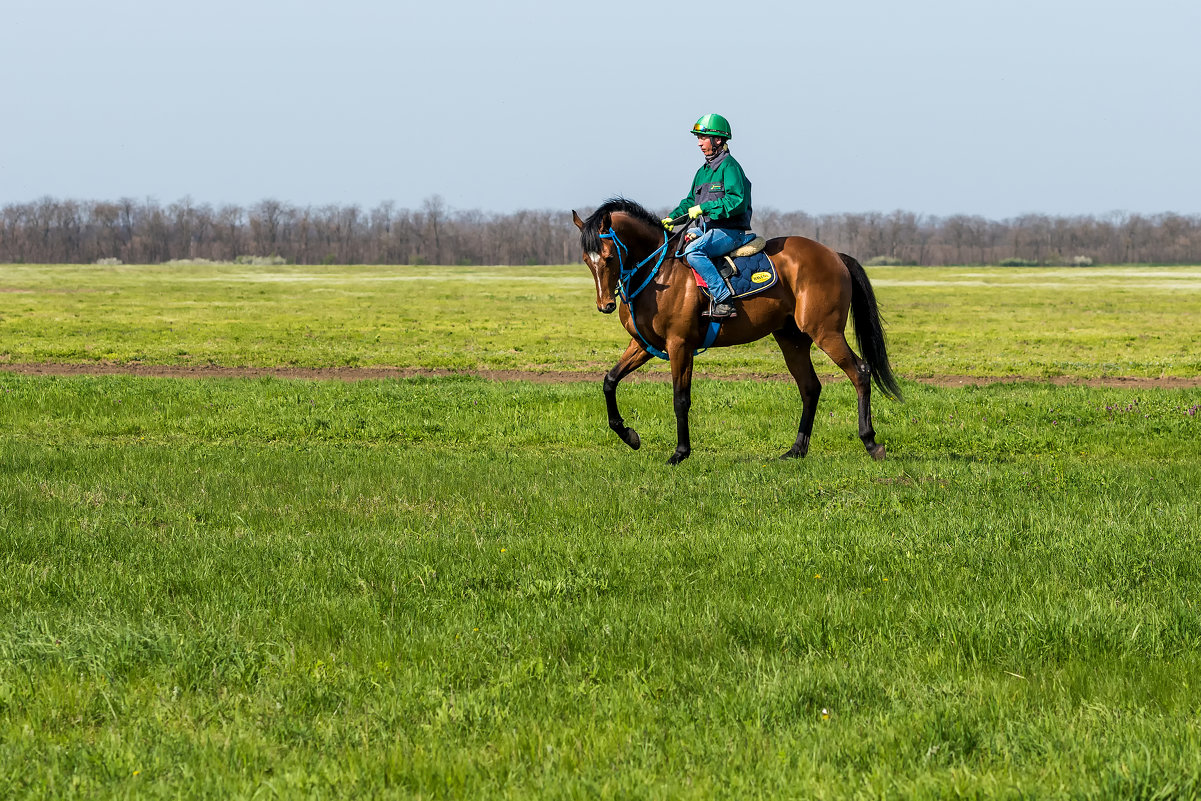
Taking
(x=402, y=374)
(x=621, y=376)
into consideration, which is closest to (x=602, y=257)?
(x=621, y=376)

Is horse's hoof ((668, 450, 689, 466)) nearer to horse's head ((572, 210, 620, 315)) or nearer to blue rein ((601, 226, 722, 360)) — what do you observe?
blue rein ((601, 226, 722, 360))

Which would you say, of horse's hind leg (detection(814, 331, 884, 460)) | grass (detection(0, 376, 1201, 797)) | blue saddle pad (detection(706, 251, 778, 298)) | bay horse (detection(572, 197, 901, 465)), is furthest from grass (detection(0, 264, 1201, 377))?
grass (detection(0, 376, 1201, 797))

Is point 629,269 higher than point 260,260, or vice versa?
point 260,260

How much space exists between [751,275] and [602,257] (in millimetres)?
1706

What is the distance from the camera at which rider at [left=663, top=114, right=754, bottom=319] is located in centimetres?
1154

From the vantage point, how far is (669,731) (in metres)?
4.20

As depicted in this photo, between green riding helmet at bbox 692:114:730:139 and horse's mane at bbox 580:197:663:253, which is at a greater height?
green riding helmet at bbox 692:114:730:139

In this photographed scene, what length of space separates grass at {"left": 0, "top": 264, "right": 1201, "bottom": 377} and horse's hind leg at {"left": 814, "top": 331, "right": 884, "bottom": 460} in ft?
39.3

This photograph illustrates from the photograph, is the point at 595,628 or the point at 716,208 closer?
the point at 595,628

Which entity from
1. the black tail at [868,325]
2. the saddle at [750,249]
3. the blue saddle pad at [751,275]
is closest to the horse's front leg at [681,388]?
the blue saddle pad at [751,275]

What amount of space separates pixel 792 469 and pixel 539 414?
6023 millimetres

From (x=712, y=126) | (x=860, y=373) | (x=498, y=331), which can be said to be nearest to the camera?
(x=712, y=126)

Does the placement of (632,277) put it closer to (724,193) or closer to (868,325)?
(724,193)

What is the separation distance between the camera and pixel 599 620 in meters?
5.58
